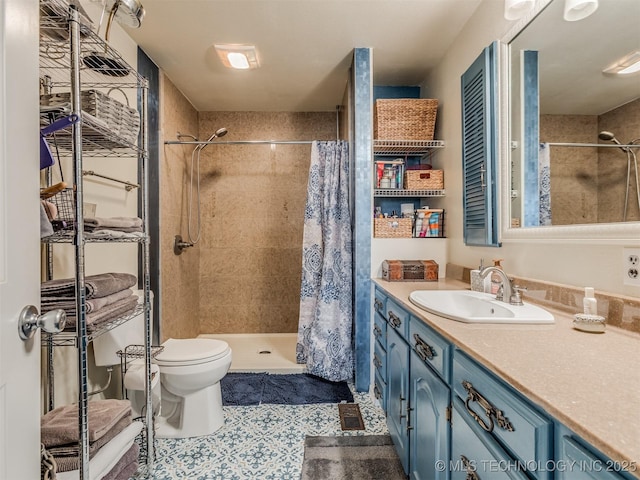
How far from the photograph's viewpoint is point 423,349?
3.89 ft

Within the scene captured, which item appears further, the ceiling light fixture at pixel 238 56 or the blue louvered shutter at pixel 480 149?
the ceiling light fixture at pixel 238 56

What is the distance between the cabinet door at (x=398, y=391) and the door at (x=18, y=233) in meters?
1.20

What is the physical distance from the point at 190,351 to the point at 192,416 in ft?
1.14

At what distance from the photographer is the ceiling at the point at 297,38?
73.2 inches

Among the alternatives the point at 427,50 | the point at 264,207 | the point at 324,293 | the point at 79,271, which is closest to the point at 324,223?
the point at 324,293

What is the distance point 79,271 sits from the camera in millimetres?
1056

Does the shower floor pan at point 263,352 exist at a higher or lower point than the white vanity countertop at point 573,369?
lower

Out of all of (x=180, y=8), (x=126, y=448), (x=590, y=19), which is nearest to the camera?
(x=590, y=19)

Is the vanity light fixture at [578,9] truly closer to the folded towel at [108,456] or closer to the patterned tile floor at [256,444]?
the patterned tile floor at [256,444]

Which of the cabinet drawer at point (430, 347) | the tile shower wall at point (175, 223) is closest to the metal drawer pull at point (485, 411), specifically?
the cabinet drawer at point (430, 347)

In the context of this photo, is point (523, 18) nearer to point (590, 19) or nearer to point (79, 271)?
point (590, 19)

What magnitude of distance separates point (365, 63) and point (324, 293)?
160cm

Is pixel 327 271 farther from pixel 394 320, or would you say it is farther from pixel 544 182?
pixel 544 182

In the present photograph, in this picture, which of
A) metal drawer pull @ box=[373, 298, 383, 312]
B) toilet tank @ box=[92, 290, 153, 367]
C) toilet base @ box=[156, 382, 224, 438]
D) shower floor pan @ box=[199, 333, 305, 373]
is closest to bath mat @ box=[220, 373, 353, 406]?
shower floor pan @ box=[199, 333, 305, 373]
